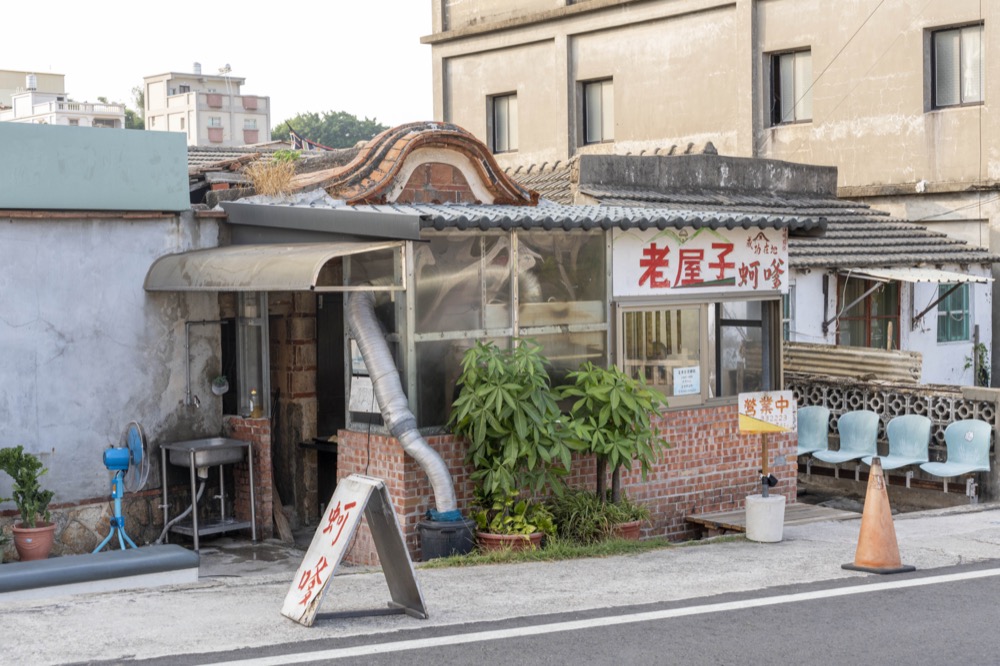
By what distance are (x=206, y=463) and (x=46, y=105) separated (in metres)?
54.9

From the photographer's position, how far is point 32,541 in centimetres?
1118

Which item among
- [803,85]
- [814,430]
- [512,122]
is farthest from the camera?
[512,122]

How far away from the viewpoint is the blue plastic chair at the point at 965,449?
1502cm

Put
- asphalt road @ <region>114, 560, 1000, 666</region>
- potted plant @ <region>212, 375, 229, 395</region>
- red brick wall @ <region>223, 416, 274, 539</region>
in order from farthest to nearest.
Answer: red brick wall @ <region>223, 416, 274, 539</region>
potted plant @ <region>212, 375, 229, 395</region>
asphalt road @ <region>114, 560, 1000, 666</region>

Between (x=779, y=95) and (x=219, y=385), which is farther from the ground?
(x=779, y=95)

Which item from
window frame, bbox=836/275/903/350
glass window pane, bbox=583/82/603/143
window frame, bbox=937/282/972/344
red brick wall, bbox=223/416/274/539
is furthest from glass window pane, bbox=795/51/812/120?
red brick wall, bbox=223/416/274/539

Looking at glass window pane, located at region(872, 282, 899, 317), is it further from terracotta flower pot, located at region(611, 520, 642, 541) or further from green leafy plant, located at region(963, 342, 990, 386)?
terracotta flower pot, located at region(611, 520, 642, 541)

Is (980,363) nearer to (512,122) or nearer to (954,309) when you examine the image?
(954,309)

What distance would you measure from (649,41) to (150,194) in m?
18.3

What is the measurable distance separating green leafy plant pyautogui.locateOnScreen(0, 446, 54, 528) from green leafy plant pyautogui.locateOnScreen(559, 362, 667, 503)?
15.8 feet

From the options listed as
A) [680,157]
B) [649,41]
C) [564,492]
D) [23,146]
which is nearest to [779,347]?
[564,492]

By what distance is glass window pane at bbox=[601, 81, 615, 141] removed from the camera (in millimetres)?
29547

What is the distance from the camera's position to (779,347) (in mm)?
13859

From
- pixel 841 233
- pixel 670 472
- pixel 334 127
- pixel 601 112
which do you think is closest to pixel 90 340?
pixel 670 472
